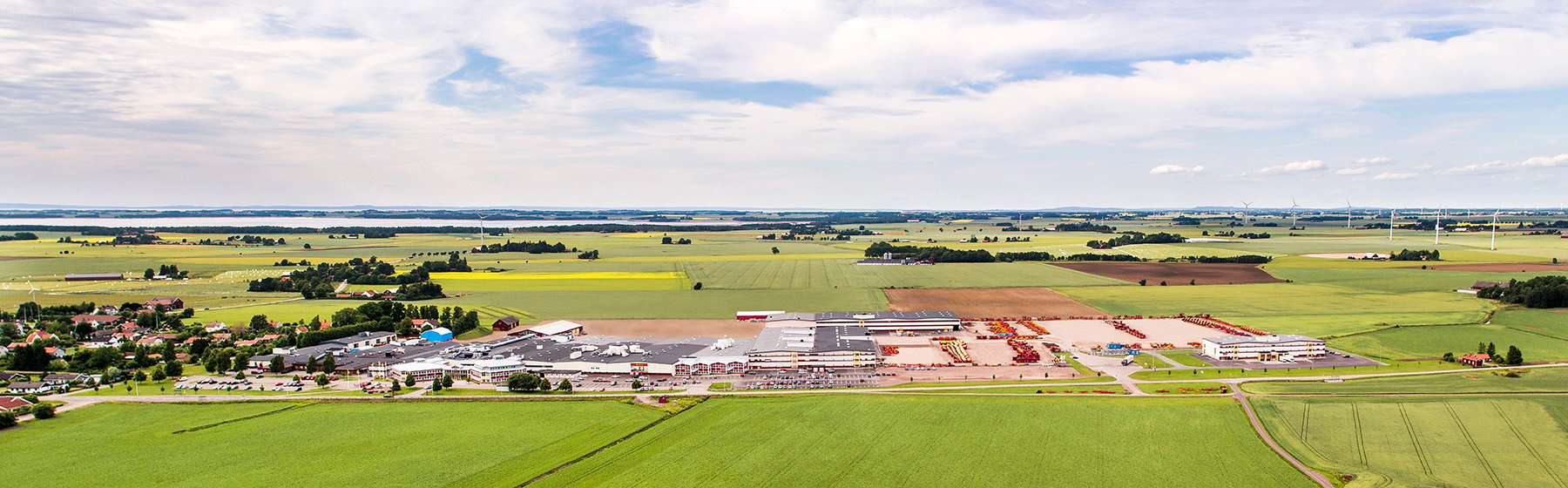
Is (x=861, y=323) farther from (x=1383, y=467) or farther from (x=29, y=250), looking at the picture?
(x=29, y=250)

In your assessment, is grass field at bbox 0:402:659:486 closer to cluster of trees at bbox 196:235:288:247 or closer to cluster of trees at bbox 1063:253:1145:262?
cluster of trees at bbox 1063:253:1145:262

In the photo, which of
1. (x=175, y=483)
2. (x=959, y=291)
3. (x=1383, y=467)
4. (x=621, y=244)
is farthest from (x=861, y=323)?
(x=621, y=244)

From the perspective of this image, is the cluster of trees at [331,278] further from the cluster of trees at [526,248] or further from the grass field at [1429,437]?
the grass field at [1429,437]

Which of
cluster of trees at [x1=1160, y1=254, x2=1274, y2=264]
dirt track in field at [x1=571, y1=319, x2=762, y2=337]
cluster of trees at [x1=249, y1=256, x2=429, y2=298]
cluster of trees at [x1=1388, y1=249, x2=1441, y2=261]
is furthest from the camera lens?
cluster of trees at [x1=1160, y1=254, x2=1274, y2=264]

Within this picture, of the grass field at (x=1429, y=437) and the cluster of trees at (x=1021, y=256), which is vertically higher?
the cluster of trees at (x=1021, y=256)

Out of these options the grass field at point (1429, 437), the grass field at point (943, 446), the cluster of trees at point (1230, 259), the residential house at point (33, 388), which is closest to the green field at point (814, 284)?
the cluster of trees at point (1230, 259)

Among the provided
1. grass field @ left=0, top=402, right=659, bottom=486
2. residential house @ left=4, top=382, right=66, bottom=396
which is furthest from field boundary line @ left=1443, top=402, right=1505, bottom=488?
residential house @ left=4, top=382, right=66, bottom=396
